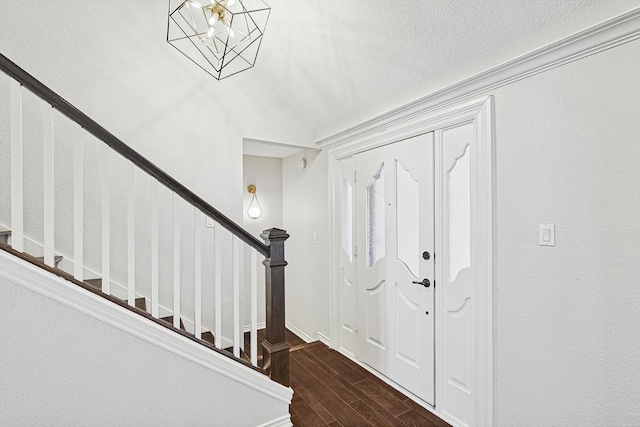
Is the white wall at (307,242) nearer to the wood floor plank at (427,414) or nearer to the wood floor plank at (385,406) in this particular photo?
the wood floor plank at (385,406)

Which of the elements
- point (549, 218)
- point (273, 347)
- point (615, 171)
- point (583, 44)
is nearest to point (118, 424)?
point (273, 347)

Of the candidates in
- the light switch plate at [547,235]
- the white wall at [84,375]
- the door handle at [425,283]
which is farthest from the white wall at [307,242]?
the light switch plate at [547,235]

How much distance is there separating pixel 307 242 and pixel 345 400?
1.71 metres

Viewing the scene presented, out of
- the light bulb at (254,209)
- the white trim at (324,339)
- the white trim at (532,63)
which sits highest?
the white trim at (532,63)

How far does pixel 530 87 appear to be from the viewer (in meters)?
1.62

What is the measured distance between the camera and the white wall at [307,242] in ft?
10.8

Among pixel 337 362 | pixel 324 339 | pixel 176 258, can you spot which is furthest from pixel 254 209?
pixel 176 258

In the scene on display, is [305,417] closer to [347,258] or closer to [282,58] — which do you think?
[347,258]

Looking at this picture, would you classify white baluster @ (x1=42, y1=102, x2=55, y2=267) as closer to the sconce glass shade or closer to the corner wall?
the sconce glass shade

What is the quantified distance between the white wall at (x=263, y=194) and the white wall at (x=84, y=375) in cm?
226

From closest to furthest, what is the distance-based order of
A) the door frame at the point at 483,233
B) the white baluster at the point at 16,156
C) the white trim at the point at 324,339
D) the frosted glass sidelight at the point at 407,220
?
1. the white baluster at the point at 16,156
2. the door frame at the point at 483,233
3. the frosted glass sidelight at the point at 407,220
4. the white trim at the point at 324,339

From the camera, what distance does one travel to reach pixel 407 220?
236 cm

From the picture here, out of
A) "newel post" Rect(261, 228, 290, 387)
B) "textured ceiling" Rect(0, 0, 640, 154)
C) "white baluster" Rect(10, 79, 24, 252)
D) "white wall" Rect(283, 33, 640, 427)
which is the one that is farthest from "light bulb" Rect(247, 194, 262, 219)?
"white wall" Rect(283, 33, 640, 427)

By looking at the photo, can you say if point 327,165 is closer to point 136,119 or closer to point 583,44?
point 136,119
